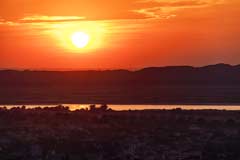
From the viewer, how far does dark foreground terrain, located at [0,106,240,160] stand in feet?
87.2

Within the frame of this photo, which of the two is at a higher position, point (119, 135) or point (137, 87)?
point (137, 87)

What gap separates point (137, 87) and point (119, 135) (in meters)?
56.7

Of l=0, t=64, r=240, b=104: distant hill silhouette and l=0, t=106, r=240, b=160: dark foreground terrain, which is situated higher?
l=0, t=64, r=240, b=104: distant hill silhouette

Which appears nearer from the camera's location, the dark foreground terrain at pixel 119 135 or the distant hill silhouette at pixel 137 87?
the dark foreground terrain at pixel 119 135

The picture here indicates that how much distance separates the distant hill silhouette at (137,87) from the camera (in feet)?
212

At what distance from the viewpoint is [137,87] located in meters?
88.4

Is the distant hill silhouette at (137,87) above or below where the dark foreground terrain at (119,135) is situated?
above

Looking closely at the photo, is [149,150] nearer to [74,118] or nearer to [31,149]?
[31,149]

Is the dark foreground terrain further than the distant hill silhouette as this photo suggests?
No

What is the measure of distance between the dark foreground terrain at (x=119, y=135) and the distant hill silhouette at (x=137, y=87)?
836 inches

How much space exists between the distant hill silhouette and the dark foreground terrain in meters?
21.2

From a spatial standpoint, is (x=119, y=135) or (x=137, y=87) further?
(x=137, y=87)

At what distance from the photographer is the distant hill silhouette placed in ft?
212

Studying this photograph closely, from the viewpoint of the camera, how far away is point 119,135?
1250 inches
